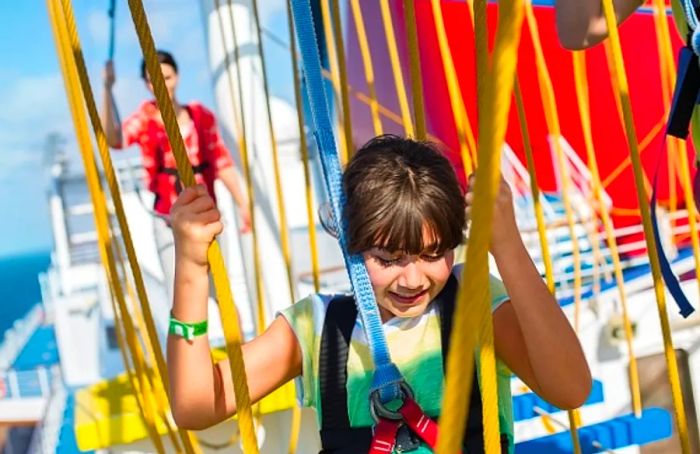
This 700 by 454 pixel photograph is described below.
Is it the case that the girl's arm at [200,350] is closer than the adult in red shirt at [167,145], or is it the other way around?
the girl's arm at [200,350]

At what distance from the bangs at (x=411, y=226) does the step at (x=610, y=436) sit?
2.10ft

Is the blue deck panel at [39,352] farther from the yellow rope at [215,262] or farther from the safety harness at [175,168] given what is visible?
the yellow rope at [215,262]

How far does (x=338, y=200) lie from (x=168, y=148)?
122cm

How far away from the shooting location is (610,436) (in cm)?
123

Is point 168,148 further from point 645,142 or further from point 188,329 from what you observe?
point 645,142

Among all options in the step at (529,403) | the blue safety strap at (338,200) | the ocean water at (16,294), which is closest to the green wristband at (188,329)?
the blue safety strap at (338,200)

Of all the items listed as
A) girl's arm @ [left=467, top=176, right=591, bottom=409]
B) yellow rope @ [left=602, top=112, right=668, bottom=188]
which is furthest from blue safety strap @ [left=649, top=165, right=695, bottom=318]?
yellow rope @ [left=602, top=112, right=668, bottom=188]

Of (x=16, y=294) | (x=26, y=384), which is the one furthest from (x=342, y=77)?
(x=16, y=294)

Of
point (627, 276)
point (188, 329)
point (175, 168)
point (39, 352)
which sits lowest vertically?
point (39, 352)

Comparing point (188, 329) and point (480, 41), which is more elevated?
point (480, 41)

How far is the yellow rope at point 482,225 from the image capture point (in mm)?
396

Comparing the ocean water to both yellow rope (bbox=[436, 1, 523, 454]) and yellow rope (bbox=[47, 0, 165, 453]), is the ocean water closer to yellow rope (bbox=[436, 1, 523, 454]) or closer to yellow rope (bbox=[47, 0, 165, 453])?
yellow rope (bbox=[47, 0, 165, 453])

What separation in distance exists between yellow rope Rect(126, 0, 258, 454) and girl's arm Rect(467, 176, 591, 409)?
20 cm

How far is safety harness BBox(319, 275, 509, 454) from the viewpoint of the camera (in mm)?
691
